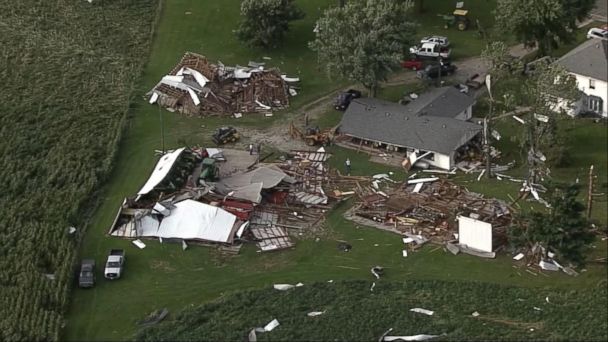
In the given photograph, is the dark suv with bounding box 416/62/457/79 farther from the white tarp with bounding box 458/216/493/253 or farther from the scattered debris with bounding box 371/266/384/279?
the scattered debris with bounding box 371/266/384/279

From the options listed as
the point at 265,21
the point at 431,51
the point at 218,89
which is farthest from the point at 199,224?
the point at 431,51

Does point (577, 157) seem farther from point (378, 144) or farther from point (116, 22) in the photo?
point (116, 22)

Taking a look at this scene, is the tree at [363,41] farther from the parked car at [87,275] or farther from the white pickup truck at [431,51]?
the parked car at [87,275]

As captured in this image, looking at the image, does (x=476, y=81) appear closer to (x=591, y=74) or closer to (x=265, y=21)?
(x=591, y=74)

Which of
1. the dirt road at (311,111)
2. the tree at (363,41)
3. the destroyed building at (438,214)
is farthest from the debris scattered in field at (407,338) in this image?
the tree at (363,41)

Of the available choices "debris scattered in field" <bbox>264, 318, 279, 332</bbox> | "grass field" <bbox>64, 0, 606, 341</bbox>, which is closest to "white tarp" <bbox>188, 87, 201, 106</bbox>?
"grass field" <bbox>64, 0, 606, 341</bbox>

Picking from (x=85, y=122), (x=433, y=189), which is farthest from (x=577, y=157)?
(x=85, y=122)
